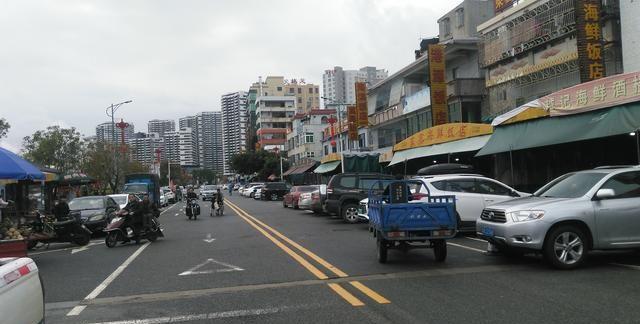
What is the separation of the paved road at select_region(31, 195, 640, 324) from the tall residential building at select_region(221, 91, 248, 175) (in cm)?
16714

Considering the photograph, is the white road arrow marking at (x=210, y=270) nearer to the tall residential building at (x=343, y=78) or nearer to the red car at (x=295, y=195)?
the red car at (x=295, y=195)

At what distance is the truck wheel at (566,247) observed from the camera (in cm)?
874

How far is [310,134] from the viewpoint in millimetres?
81438

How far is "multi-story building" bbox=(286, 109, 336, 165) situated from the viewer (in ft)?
262

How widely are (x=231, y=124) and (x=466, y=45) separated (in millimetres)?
156345

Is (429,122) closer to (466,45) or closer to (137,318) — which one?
(466,45)

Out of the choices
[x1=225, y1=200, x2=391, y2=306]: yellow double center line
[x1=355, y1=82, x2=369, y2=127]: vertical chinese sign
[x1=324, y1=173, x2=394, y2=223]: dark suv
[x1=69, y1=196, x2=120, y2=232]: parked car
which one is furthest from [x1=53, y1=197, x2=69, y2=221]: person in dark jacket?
[x1=355, y1=82, x2=369, y2=127]: vertical chinese sign

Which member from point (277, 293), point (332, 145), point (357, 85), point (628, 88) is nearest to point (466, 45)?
point (357, 85)

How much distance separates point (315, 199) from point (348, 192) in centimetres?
434

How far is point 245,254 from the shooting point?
1219cm

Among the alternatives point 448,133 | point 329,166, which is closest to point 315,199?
point 448,133

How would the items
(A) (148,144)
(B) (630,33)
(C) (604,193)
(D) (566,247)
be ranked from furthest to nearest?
(A) (148,144) → (B) (630,33) → (D) (566,247) → (C) (604,193)

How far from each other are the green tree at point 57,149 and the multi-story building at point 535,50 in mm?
34678

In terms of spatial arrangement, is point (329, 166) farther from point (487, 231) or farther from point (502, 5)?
point (487, 231)
